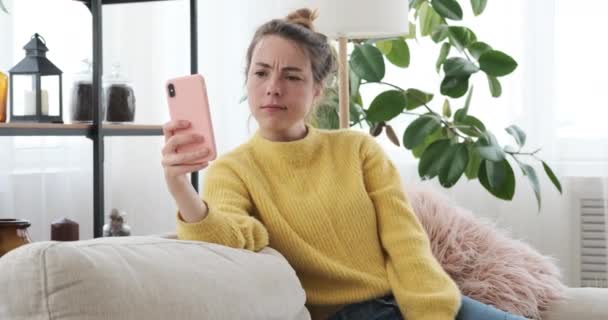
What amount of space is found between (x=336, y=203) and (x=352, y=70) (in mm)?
1448

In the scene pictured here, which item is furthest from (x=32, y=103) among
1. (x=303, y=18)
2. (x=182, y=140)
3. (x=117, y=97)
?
(x=182, y=140)

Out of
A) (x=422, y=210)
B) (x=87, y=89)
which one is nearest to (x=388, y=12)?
(x=422, y=210)

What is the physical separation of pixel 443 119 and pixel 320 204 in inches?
62.9

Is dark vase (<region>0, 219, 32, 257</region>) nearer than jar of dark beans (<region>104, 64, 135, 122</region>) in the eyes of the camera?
Yes

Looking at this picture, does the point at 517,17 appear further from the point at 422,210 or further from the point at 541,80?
the point at 422,210

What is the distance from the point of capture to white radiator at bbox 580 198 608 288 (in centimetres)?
331

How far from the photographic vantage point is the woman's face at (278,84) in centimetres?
161

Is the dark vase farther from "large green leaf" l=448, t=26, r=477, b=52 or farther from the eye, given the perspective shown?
"large green leaf" l=448, t=26, r=477, b=52

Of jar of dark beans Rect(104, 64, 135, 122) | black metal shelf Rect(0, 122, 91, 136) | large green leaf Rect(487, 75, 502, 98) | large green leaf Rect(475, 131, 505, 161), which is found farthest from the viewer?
large green leaf Rect(487, 75, 502, 98)

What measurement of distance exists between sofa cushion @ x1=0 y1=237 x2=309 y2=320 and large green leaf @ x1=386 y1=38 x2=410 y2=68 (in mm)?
1962

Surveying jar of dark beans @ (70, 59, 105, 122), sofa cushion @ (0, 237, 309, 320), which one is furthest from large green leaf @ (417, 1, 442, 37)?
sofa cushion @ (0, 237, 309, 320)

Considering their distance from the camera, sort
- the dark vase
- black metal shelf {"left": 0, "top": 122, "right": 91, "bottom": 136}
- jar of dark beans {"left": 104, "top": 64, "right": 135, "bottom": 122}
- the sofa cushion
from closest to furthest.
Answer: the sofa cushion
the dark vase
black metal shelf {"left": 0, "top": 122, "right": 91, "bottom": 136}
jar of dark beans {"left": 104, "top": 64, "right": 135, "bottom": 122}

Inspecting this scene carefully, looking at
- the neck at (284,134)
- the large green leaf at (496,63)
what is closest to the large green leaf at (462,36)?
the large green leaf at (496,63)

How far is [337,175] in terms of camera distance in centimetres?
168
